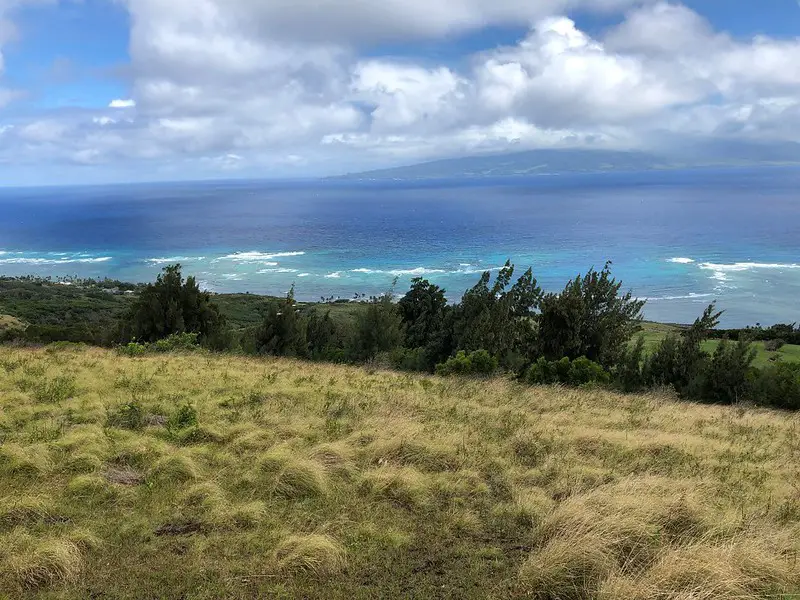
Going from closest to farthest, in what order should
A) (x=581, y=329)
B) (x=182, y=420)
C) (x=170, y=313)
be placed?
(x=182, y=420), (x=170, y=313), (x=581, y=329)

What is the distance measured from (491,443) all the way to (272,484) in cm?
349

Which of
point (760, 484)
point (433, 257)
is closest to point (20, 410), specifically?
point (760, 484)

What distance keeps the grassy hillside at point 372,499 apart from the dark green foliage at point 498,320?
50.0ft

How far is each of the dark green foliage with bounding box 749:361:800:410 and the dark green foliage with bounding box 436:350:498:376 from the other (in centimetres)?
981

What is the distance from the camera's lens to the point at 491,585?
4566 mm

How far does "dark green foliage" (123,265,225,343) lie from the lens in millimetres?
24844

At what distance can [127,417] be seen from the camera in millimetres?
8531

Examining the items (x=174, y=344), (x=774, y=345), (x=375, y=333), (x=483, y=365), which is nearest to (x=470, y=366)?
(x=483, y=365)

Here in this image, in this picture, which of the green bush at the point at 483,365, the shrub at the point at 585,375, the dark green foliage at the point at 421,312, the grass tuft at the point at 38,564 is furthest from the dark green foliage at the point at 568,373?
the grass tuft at the point at 38,564

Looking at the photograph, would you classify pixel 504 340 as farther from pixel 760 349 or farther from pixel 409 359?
pixel 760 349

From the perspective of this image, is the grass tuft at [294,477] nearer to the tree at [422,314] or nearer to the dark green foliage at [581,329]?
the dark green foliage at [581,329]

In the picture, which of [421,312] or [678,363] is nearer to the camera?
[678,363]

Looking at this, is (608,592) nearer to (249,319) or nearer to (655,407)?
(655,407)

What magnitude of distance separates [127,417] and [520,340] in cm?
2214
